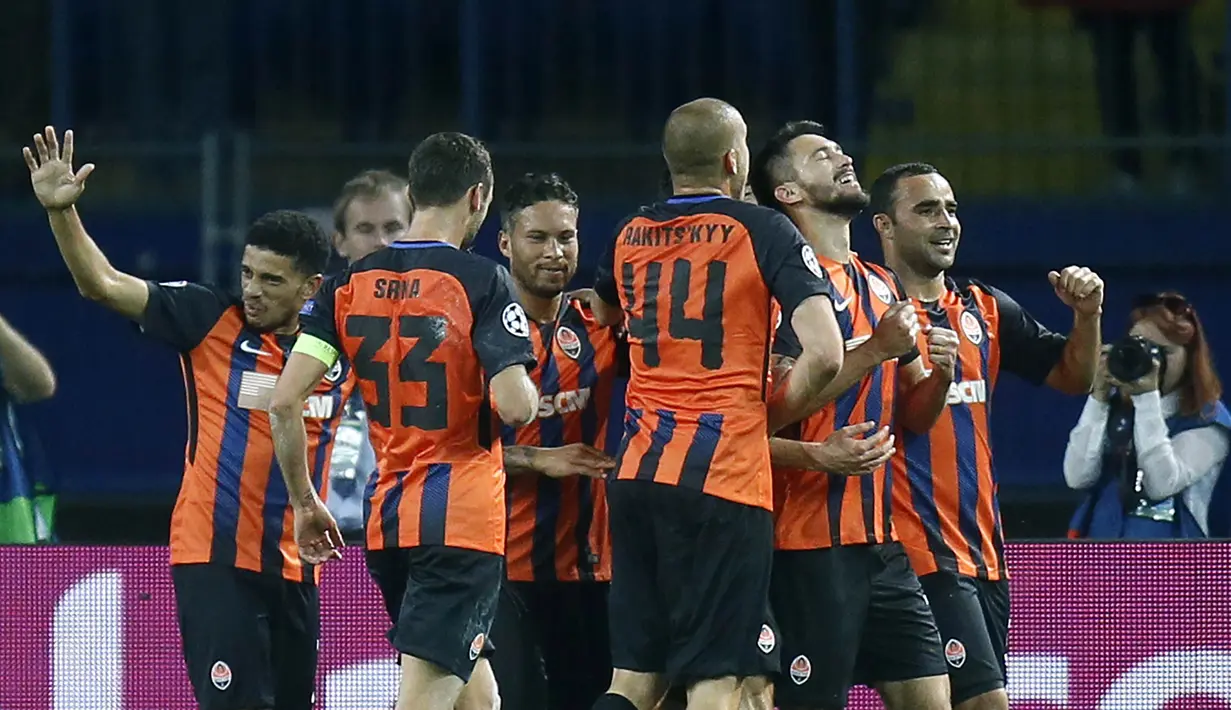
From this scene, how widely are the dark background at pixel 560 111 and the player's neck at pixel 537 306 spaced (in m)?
5.09

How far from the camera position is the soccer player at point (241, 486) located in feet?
21.2

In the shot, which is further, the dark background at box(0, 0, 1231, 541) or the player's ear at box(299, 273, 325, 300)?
the dark background at box(0, 0, 1231, 541)

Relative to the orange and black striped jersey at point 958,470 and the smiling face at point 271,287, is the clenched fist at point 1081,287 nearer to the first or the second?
the orange and black striped jersey at point 958,470

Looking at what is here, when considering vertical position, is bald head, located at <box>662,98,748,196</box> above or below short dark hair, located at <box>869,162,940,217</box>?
above

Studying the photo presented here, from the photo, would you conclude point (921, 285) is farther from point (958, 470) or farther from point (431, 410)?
point (431, 410)

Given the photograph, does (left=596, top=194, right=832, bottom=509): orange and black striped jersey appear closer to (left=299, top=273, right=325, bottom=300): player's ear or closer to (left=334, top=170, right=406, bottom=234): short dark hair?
(left=299, top=273, right=325, bottom=300): player's ear

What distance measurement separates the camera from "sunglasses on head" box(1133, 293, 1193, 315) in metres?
8.07

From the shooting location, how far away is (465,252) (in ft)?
19.7

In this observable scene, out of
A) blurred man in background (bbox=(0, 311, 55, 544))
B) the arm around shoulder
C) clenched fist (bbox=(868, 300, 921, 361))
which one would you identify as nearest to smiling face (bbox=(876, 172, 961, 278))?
clenched fist (bbox=(868, 300, 921, 361))

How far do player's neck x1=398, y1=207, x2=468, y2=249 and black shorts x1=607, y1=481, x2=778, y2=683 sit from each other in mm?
877

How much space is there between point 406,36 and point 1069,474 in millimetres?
6108

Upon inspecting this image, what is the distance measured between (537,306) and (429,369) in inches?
35.7

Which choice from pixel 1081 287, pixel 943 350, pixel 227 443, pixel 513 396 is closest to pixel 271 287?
pixel 227 443

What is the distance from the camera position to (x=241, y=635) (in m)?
6.45
